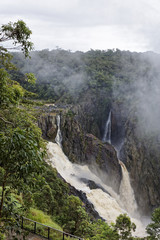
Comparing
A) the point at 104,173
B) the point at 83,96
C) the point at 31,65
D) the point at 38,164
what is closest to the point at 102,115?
the point at 83,96

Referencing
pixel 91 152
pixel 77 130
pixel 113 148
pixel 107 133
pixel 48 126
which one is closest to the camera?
pixel 48 126

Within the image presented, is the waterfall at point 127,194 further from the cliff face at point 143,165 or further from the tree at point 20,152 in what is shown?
the tree at point 20,152

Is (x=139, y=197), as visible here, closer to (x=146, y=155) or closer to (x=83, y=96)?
(x=146, y=155)

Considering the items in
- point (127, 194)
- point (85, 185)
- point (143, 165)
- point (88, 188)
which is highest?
point (143, 165)

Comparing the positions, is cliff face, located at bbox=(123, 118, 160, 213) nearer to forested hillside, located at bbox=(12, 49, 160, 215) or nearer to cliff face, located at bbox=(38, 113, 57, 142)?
forested hillside, located at bbox=(12, 49, 160, 215)

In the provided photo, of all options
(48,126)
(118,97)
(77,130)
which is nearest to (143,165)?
(77,130)

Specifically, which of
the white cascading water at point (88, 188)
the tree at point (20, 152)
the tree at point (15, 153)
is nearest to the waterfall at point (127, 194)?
the white cascading water at point (88, 188)

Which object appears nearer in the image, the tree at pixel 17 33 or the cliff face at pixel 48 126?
the tree at pixel 17 33

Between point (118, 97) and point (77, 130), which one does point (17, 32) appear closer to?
point (77, 130)

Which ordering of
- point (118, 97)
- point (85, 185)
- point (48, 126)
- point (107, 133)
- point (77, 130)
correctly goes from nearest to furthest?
point (85, 185)
point (48, 126)
point (77, 130)
point (107, 133)
point (118, 97)

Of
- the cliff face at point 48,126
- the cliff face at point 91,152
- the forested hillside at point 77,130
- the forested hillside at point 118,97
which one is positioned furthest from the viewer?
the forested hillside at point 118,97

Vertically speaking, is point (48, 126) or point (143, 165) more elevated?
point (48, 126)

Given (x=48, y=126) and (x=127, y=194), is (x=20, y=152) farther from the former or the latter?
(x=127, y=194)

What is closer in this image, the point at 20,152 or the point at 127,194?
the point at 20,152
